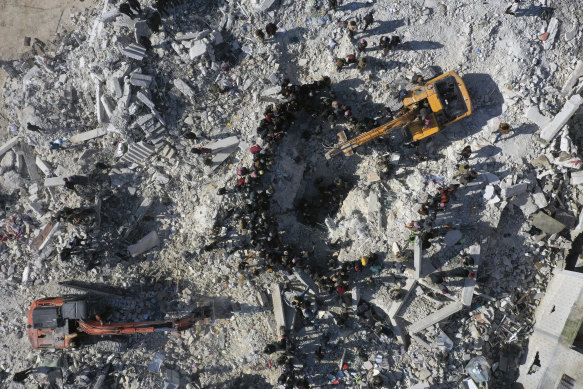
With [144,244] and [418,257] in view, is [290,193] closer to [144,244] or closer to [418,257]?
[418,257]

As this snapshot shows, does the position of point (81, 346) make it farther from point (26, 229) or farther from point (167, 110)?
point (167, 110)

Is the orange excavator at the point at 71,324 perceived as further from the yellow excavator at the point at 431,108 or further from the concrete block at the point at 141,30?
the concrete block at the point at 141,30

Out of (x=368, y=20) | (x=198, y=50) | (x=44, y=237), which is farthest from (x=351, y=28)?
(x=44, y=237)

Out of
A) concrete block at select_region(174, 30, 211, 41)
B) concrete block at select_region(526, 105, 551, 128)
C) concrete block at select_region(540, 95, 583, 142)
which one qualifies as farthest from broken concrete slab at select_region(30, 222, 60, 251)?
concrete block at select_region(540, 95, 583, 142)

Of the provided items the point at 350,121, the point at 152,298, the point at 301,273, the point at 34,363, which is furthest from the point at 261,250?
the point at 34,363

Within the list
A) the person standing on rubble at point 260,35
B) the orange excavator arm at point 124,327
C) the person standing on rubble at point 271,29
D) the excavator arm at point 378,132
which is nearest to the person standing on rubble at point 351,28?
the person standing on rubble at point 271,29
